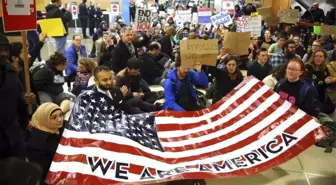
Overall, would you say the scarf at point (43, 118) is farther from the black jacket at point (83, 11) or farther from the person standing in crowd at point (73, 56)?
the black jacket at point (83, 11)

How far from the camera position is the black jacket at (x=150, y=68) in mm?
8062

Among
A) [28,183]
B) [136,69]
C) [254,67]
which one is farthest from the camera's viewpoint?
[254,67]

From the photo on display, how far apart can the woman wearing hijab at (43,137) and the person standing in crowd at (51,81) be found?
190cm

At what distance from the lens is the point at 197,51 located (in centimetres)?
473

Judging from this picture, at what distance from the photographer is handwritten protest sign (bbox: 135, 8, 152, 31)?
9.52 meters

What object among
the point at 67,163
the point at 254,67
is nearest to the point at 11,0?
the point at 67,163

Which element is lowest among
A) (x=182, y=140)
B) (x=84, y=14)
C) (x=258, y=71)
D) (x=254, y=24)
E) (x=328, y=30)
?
(x=182, y=140)

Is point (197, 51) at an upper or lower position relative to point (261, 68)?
upper

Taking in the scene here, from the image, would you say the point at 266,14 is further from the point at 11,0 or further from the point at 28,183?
the point at 28,183

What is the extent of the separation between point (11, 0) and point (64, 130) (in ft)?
4.30

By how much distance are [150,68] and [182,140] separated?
4.26 m

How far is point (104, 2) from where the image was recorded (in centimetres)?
2295

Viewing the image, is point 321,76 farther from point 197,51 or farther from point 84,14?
point 84,14

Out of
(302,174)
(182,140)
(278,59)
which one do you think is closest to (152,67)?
(278,59)
